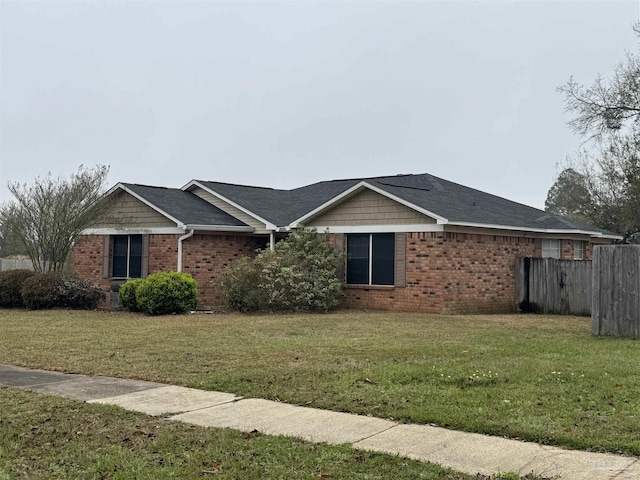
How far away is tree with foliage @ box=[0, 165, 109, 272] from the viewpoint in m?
21.5

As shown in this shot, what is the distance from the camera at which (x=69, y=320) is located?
1709cm

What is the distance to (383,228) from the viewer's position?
19438mm

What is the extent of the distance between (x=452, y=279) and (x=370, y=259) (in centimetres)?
241

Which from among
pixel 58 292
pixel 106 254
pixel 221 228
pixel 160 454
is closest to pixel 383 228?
pixel 221 228

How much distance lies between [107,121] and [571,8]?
1805cm

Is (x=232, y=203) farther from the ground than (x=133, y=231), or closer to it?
farther from the ground

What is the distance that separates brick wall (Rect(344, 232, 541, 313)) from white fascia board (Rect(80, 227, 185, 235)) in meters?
5.84

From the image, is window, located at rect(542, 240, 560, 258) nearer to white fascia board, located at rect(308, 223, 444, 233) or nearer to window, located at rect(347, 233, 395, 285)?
white fascia board, located at rect(308, 223, 444, 233)

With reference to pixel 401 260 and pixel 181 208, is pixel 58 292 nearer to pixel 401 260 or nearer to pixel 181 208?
pixel 181 208

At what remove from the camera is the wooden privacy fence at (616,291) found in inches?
509

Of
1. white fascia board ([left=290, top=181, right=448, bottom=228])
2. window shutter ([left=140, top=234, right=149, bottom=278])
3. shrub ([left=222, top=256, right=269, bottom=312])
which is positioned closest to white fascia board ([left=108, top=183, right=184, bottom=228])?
window shutter ([left=140, top=234, right=149, bottom=278])

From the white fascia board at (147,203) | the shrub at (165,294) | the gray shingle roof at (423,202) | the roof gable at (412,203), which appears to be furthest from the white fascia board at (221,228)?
the shrub at (165,294)

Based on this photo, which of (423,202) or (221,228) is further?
(221,228)

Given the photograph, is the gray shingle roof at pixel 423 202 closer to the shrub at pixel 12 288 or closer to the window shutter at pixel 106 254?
the window shutter at pixel 106 254
